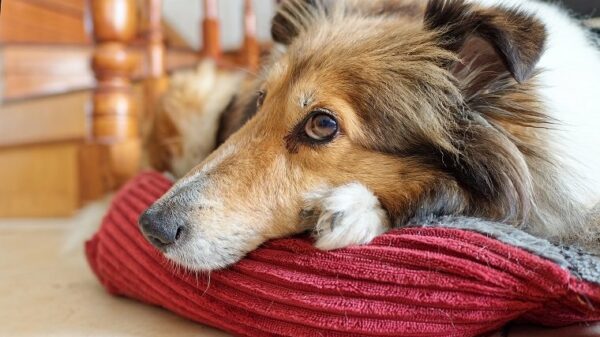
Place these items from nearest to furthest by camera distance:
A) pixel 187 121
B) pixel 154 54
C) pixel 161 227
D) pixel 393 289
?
pixel 393 289 → pixel 161 227 → pixel 187 121 → pixel 154 54

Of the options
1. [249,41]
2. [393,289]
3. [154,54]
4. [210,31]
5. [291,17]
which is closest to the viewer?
[393,289]

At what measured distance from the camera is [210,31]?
3.00 metres

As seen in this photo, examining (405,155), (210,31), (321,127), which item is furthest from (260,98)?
(210,31)

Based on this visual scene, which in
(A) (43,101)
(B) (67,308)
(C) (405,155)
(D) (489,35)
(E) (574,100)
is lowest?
(A) (43,101)

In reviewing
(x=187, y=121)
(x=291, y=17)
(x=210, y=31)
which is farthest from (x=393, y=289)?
(x=210, y=31)

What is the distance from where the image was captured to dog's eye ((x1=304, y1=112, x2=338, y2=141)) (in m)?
1.15

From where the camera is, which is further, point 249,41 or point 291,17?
point 249,41

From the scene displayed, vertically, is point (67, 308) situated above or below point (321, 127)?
below

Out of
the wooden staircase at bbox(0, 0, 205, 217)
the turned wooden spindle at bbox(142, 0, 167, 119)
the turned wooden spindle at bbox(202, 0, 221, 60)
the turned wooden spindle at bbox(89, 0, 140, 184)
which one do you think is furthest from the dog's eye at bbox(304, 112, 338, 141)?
the wooden staircase at bbox(0, 0, 205, 217)

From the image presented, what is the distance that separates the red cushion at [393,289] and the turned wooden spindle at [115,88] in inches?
56.8

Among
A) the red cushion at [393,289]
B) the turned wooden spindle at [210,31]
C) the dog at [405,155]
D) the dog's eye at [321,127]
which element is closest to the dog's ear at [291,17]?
the dog at [405,155]

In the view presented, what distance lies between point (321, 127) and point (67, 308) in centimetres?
75

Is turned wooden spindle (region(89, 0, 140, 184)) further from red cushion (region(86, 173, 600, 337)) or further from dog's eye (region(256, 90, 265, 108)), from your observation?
red cushion (region(86, 173, 600, 337))

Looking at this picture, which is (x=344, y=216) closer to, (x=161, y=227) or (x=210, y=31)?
(x=161, y=227)
